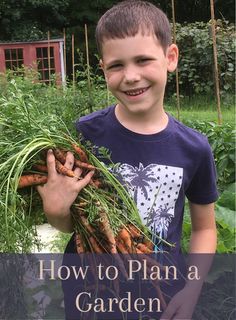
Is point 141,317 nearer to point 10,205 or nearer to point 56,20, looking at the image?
point 10,205

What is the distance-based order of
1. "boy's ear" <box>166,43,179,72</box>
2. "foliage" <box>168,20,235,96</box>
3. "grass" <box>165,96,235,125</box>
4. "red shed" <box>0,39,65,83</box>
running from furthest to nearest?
1. "red shed" <box>0,39,65,83</box>
2. "foliage" <box>168,20,235,96</box>
3. "grass" <box>165,96,235,125</box>
4. "boy's ear" <box>166,43,179,72</box>

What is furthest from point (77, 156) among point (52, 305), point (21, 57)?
point (21, 57)

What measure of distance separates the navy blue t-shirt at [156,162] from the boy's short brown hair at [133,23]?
0.19 meters

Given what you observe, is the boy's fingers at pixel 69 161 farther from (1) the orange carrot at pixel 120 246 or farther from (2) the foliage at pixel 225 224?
(2) the foliage at pixel 225 224

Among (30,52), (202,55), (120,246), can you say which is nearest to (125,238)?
(120,246)

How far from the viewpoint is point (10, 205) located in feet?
3.81

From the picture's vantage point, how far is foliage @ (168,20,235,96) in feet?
34.2

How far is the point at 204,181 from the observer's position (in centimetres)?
144

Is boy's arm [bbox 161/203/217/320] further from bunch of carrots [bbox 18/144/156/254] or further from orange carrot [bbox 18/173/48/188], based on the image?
orange carrot [bbox 18/173/48/188]

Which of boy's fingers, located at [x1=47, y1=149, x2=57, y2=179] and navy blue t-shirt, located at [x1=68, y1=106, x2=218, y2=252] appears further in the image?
navy blue t-shirt, located at [x1=68, y1=106, x2=218, y2=252]

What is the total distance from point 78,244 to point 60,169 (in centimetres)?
17

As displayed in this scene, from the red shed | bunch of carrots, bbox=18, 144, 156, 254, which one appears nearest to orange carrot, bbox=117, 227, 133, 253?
bunch of carrots, bbox=18, 144, 156, 254

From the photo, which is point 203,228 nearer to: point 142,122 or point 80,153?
point 142,122

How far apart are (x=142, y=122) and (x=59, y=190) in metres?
0.31
